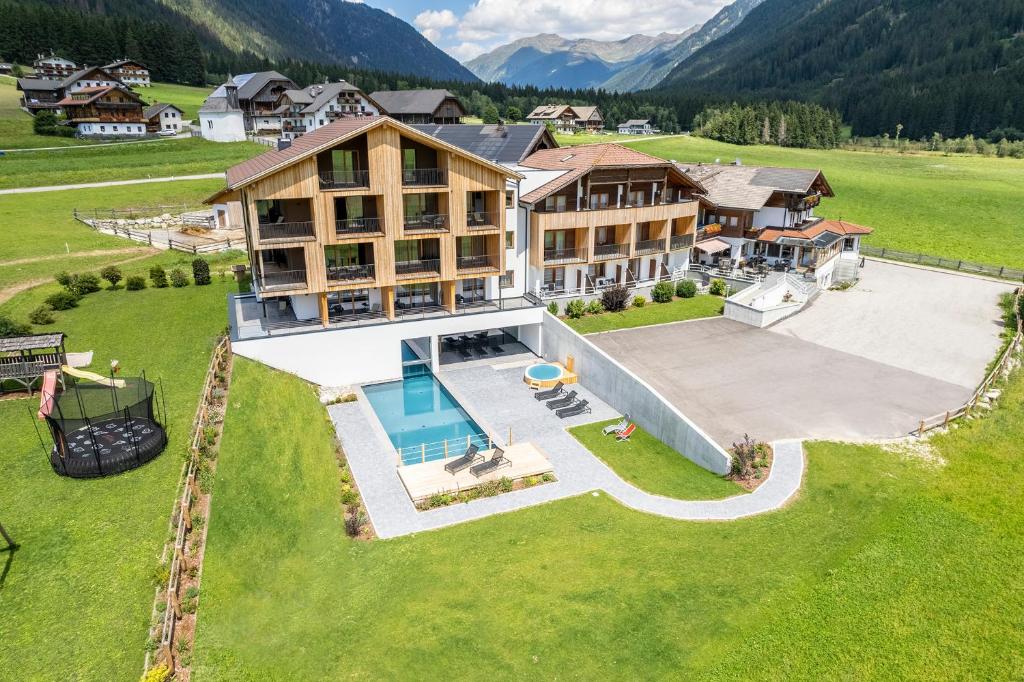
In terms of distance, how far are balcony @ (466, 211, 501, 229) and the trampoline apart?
17.6 metres

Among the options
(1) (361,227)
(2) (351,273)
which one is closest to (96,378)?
(2) (351,273)

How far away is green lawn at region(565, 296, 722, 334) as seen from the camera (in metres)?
37.2

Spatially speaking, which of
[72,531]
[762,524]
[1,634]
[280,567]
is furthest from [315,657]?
[762,524]

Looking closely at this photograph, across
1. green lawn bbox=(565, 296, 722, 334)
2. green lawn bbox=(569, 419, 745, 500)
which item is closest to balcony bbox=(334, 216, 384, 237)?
green lawn bbox=(565, 296, 722, 334)

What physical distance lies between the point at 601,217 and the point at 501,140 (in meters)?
15.8

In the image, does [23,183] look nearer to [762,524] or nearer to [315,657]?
[315,657]

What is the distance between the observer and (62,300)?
107 ft

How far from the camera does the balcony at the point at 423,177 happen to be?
99.9 ft

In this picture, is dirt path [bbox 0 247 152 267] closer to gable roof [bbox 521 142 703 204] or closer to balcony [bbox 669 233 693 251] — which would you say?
gable roof [bbox 521 142 703 204]

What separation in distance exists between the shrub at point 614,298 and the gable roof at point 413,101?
207ft

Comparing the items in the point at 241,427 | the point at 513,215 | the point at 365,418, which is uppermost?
the point at 513,215

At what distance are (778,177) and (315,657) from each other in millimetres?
47597

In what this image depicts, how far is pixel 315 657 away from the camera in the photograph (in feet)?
47.1

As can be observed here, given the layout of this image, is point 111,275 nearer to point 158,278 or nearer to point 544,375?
point 158,278
